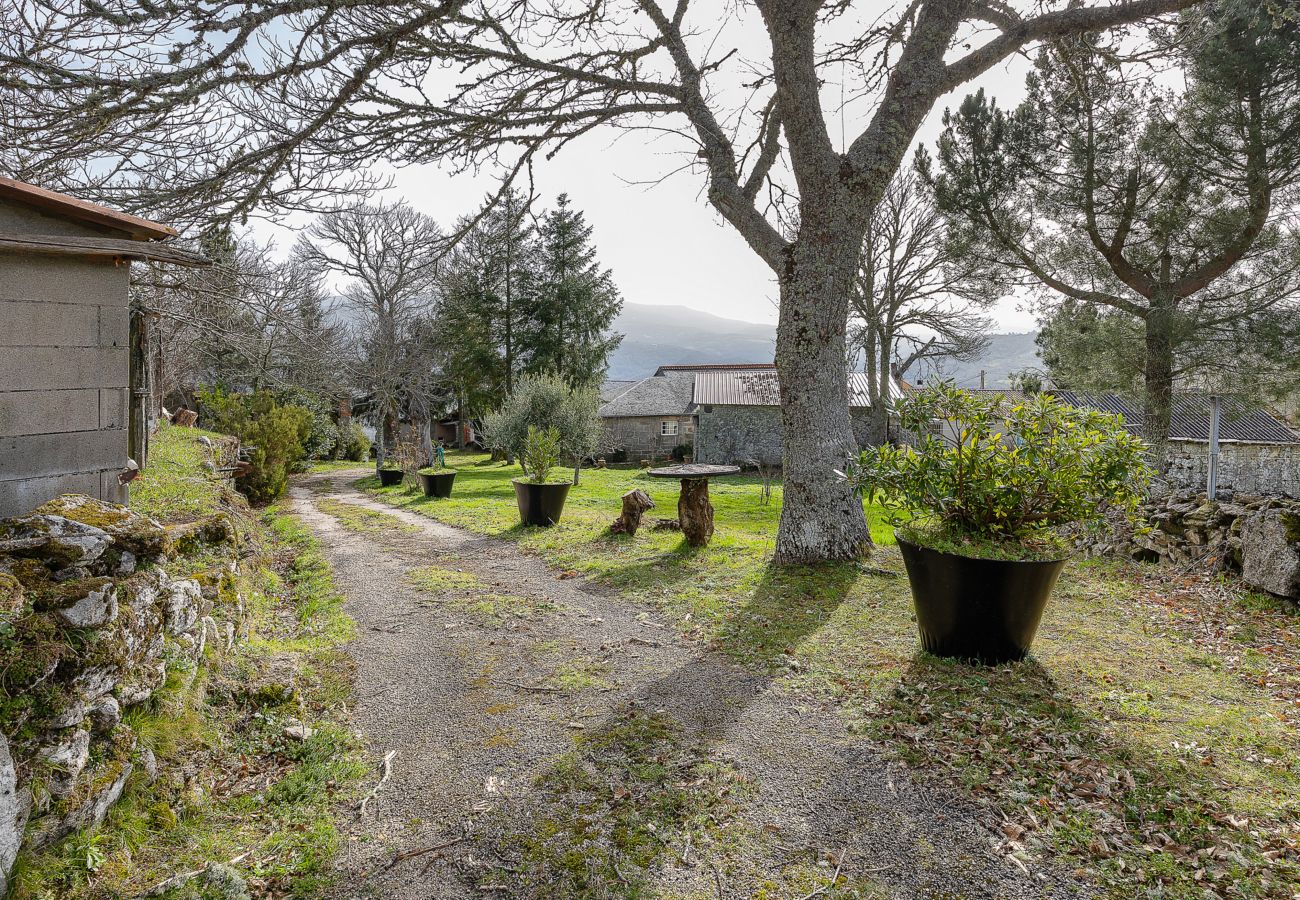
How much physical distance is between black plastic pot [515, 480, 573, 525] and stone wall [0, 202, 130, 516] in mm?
5804

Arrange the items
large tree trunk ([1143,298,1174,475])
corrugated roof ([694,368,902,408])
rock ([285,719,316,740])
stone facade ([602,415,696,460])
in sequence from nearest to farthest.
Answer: rock ([285,719,316,740])
large tree trunk ([1143,298,1174,475])
corrugated roof ([694,368,902,408])
stone facade ([602,415,696,460])

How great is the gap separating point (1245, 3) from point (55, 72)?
11691 mm

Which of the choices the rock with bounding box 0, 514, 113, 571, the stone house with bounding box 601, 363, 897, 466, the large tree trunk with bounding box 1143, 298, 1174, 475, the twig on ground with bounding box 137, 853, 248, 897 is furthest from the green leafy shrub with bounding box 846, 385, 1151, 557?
the stone house with bounding box 601, 363, 897, 466

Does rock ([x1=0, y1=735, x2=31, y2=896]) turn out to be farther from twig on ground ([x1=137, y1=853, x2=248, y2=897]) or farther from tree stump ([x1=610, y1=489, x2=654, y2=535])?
tree stump ([x1=610, y1=489, x2=654, y2=535])

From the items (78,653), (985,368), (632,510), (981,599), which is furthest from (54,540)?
(985,368)

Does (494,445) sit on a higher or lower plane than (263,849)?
higher

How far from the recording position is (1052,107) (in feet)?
34.2

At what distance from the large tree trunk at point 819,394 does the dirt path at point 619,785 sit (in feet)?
7.95

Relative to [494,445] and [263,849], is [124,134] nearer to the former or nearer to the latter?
[263,849]

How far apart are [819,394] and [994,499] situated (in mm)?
2765

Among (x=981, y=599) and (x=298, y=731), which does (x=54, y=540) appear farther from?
(x=981, y=599)

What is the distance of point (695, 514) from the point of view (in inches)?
307

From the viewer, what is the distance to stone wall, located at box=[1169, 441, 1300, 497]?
28.0 feet

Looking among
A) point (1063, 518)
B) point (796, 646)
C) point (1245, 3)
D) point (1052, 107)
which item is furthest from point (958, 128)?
point (796, 646)
